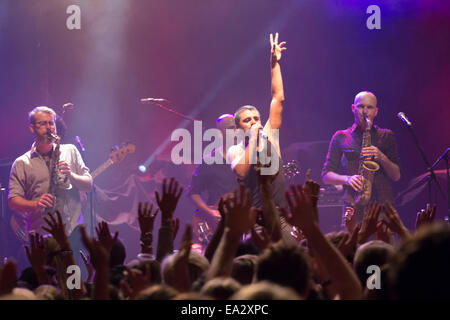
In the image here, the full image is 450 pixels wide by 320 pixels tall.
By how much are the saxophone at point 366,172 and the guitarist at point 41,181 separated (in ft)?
9.27

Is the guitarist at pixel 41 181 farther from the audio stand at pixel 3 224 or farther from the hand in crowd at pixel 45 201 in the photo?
the audio stand at pixel 3 224

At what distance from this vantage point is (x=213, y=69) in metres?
8.99

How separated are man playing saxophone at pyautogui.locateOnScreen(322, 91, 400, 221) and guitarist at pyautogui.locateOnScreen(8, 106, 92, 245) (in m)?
2.66

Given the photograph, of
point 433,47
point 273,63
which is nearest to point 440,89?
point 433,47

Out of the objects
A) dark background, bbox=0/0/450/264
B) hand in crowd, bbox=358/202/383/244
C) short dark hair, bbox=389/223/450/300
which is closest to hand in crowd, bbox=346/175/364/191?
dark background, bbox=0/0/450/264

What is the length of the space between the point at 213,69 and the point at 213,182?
11.3 ft

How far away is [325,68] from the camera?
8422 millimetres

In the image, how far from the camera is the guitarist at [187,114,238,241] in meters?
5.99

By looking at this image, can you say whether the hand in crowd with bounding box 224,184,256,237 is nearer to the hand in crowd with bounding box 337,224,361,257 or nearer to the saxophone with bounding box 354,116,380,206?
the hand in crowd with bounding box 337,224,361,257

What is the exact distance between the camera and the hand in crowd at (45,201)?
5352mm

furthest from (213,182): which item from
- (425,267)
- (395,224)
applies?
(425,267)

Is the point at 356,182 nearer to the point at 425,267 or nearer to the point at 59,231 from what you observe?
A: the point at 59,231

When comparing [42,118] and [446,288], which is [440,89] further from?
[446,288]

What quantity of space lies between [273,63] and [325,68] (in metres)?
4.17
